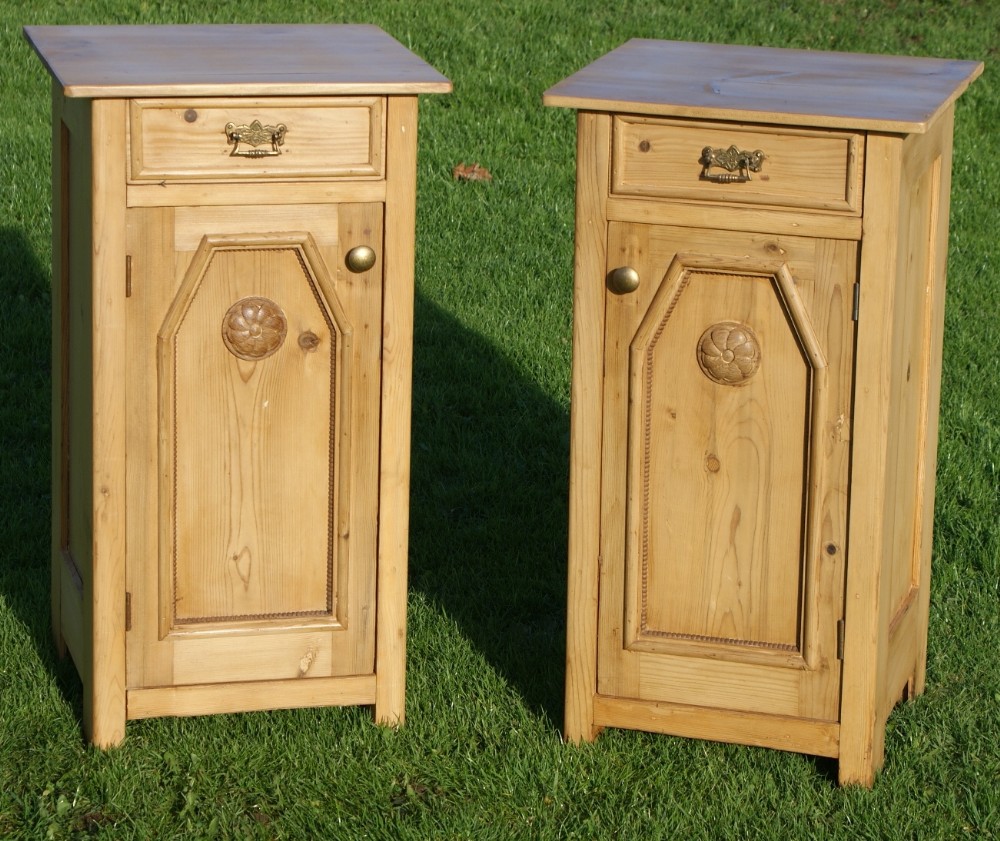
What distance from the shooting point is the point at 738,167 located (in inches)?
145

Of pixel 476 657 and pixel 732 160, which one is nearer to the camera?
pixel 732 160

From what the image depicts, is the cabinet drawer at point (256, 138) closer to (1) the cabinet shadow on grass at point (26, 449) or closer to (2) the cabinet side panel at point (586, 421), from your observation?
(2) the cabinet side panel at point (586, 421)

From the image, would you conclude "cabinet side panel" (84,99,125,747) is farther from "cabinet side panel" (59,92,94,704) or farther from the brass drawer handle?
the brass drawer handle

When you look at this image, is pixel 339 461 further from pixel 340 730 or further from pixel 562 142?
pixel 562 142

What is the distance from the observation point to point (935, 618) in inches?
191

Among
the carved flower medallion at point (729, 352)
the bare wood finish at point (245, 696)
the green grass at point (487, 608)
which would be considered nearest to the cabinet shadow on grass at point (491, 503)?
the green grass at point (487, 608)

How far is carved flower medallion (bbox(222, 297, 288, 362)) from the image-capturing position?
3.88 m

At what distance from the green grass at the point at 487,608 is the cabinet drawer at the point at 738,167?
4.42 feet

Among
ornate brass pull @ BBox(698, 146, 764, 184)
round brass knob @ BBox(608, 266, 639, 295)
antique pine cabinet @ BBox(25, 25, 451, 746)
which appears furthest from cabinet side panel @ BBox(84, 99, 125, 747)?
ornate brass pull @ BBox(698, 146, 764, 184)

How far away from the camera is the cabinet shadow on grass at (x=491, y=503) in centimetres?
472

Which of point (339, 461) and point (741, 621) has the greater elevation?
point (339, 461)

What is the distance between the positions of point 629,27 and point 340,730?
19.2 ft

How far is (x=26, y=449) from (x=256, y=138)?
237cm

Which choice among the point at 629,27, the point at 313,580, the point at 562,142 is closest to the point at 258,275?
the point at 313,580
